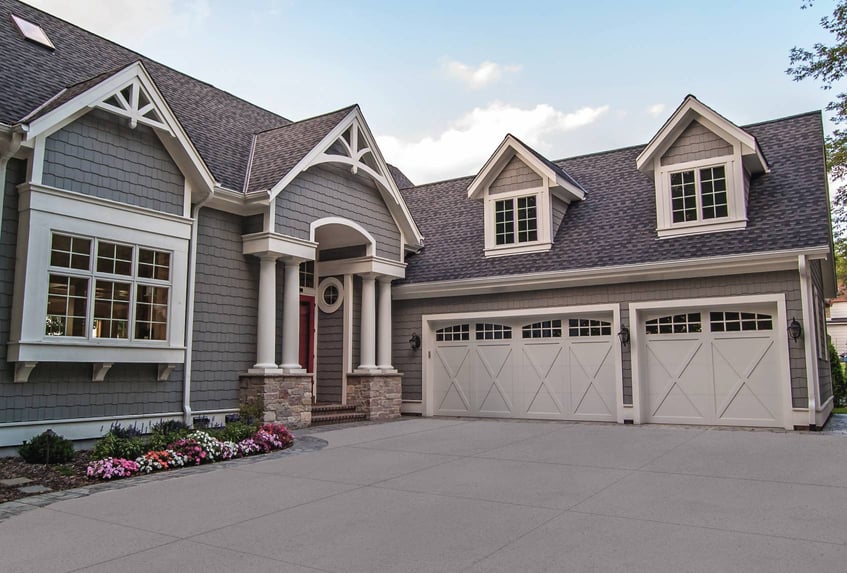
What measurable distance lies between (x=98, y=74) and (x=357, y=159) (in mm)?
4994

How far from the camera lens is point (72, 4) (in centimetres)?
1542

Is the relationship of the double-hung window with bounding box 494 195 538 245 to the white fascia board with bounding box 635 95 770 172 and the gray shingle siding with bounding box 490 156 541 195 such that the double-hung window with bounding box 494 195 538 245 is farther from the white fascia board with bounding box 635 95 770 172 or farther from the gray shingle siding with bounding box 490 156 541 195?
the white fascia board with bounding box 635 95 770 172

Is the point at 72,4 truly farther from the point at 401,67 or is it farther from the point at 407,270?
the point at 407,270

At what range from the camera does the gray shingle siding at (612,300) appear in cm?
1120

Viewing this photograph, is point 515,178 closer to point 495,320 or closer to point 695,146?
point 495,320

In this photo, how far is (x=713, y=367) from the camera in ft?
39.4

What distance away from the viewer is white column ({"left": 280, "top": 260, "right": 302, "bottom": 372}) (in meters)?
12.1

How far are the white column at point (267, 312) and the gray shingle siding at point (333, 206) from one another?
28.1 inches

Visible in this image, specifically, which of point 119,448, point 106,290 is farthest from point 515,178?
point 119,448

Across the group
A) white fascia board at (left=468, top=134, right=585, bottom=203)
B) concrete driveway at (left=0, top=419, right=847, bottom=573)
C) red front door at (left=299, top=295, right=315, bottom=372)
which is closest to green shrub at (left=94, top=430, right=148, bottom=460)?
concrete driveway at (left=0, top=419, right=847, bottom=573)

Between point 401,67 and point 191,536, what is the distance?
13.4 meters

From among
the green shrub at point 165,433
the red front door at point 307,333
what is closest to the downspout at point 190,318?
the green shrub at point 165,433

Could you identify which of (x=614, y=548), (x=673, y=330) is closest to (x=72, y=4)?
(x=673, y=330)

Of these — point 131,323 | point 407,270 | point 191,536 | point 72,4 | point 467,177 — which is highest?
point 72,4
